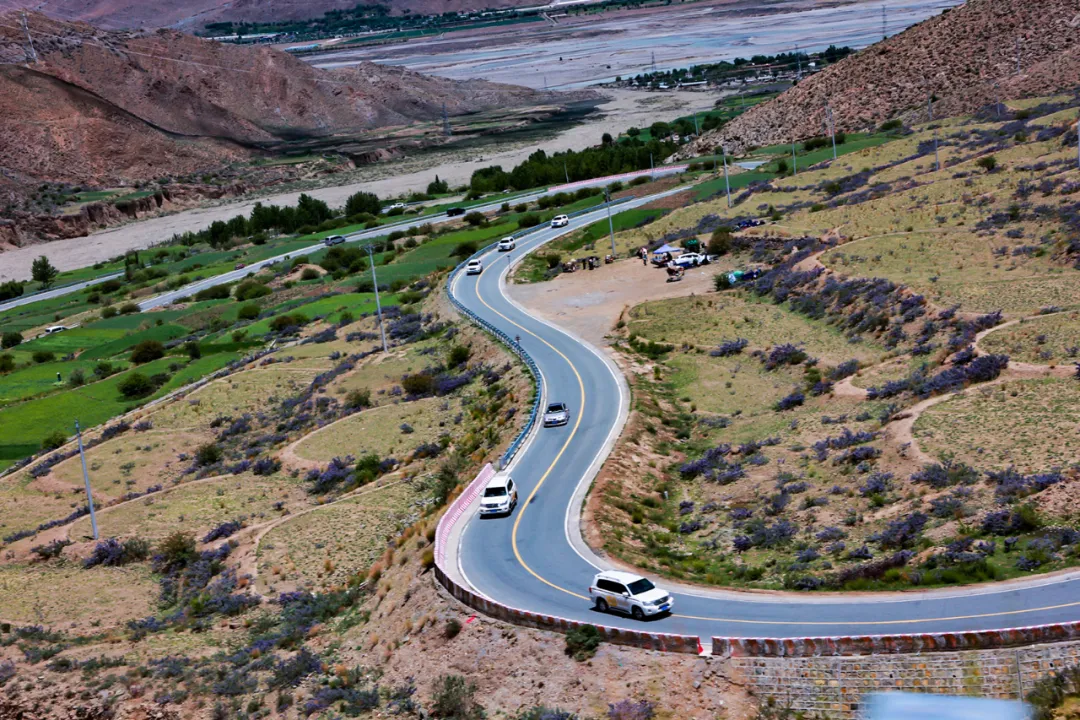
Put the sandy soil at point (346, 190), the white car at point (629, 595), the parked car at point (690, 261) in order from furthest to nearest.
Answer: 1. the sandy soil at point (346, 190)
2. the parked car at point (690, 261)
3. the white car at point (629, 595)

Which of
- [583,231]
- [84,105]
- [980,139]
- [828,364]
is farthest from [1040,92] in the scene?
[84,105]

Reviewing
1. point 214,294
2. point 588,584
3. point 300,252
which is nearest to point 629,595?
point 588,584

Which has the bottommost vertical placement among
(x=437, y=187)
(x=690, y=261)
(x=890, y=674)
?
(x=890, y=674)

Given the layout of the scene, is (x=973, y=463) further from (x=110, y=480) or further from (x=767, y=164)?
(x=767, y=164)

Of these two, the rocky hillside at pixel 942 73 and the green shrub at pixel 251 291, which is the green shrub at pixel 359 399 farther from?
the rocky hillside at pixel 942 73

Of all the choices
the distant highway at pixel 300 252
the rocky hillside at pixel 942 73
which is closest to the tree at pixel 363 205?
the distant highway at pixel 300 252

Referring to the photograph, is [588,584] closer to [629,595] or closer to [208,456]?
[629,595]

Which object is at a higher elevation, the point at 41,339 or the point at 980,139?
the point at 980,139
